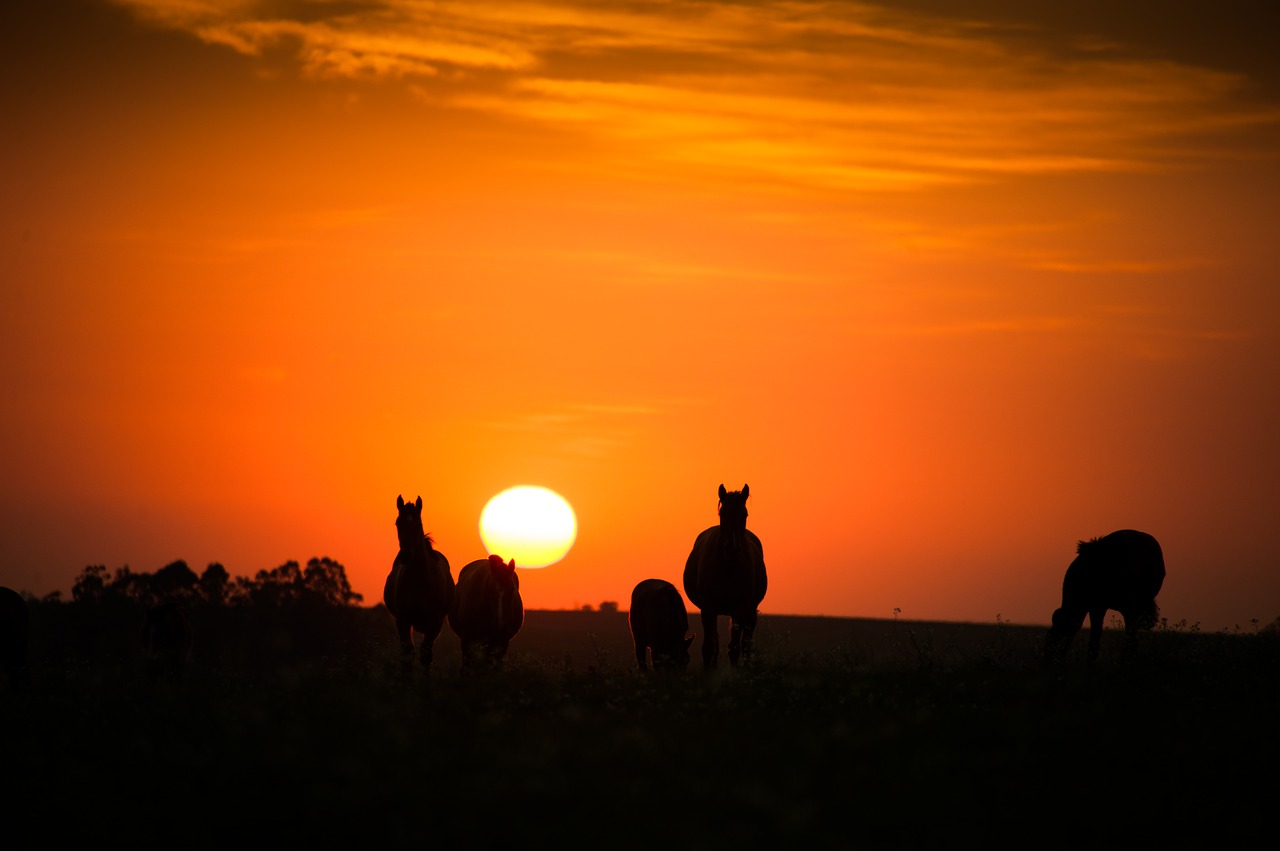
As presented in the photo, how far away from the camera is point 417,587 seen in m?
22.3

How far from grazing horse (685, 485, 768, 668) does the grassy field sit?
280 cm

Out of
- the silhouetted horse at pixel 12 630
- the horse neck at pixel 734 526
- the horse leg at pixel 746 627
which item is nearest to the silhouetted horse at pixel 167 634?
the silhouetted horse at pixel 12 630

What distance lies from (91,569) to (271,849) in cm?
6648

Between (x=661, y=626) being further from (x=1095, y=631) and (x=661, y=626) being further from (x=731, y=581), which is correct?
(x=1095, y=631)

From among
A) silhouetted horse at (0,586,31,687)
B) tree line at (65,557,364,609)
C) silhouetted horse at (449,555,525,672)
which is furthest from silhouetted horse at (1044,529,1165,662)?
tree line at (65,557,364,609)

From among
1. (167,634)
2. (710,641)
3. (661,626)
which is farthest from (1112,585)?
(167,634)

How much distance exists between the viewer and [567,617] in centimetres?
10912

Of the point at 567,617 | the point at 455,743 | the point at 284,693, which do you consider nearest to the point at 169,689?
the point at 284,693

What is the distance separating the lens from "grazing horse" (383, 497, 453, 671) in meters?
21.8

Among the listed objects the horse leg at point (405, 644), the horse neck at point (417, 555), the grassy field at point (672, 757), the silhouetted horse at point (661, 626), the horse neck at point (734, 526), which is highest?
the horse neck at point (734, 526)

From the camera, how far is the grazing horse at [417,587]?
21.8 m

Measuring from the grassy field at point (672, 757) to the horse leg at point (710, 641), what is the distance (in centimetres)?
293

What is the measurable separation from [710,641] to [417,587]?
17.5ft

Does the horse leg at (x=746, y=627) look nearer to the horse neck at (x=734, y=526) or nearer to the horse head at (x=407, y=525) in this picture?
the horse neck at (x=734, y=526)
